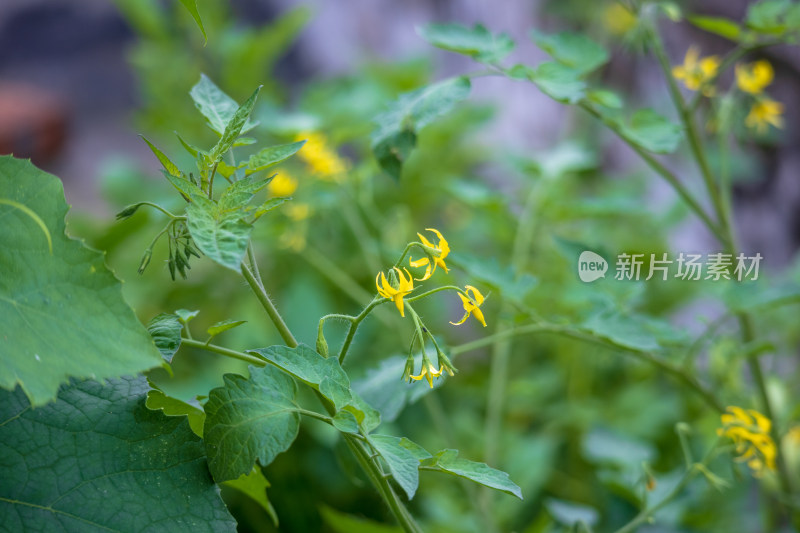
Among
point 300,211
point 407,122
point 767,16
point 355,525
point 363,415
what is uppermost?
point 767,16

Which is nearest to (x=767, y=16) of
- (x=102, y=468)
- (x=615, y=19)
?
(x=102, y=468)

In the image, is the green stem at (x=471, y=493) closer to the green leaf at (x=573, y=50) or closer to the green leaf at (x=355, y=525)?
the green leaf at (x=355, y=525)

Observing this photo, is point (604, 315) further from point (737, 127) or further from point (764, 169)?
point (764, 169)

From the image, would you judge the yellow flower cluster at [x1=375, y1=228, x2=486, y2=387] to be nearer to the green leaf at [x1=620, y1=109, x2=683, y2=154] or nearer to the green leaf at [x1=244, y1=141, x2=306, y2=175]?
the green leaf at [x1=244, y1=141, x2=306, y2=175]

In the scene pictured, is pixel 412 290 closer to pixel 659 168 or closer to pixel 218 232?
pixel 218 232

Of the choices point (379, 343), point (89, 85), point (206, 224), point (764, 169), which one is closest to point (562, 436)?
point (379, 343)

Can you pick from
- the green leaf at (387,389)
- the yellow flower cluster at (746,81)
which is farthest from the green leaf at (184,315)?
the yellow flower cluster at (746,81)
